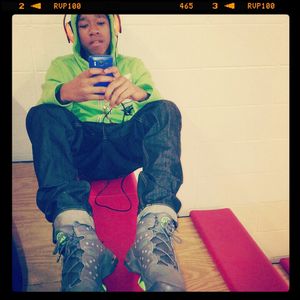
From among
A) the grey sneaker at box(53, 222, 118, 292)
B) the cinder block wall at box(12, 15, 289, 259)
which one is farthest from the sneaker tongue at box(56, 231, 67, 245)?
the cinder block wall at box(12, 15, 289, 259)

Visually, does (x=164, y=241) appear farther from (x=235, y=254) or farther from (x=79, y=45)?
(x=79, y=45)

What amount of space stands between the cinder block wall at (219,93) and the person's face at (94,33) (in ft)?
0.18

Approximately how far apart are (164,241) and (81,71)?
0.56m

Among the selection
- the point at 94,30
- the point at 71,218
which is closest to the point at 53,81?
the point at 94,30

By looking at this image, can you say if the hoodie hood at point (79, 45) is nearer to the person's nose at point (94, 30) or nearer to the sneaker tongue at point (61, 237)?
the person's nose at point (94, 30)

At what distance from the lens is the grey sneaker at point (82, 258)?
0.75 metres

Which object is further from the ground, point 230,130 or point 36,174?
point 230,130

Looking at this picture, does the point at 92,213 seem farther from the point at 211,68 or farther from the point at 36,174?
the point at 211,68

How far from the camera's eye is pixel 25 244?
87 centimetres

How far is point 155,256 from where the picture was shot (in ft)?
2.55

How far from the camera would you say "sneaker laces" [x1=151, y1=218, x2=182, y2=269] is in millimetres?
787

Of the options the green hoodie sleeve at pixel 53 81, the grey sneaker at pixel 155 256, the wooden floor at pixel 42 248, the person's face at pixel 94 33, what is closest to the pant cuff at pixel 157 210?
the grey sneaker at pixel 155 256
